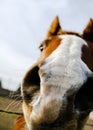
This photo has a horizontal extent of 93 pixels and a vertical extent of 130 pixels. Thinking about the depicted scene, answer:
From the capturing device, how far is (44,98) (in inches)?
104

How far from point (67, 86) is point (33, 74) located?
0.46 m

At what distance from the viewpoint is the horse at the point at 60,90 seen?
8.65ft

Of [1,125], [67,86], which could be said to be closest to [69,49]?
[67,86]

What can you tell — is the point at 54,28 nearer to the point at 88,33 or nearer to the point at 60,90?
the point at 88,33

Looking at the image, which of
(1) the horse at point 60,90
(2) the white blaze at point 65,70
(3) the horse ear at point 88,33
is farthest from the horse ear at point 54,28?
(2) the white blaze at point 65,70

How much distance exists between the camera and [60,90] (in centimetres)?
268

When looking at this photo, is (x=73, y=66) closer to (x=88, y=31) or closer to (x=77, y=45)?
(x=77, y=45)

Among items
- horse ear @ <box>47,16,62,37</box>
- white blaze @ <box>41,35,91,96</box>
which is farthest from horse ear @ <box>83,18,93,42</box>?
white blaze @ <box>41,35,91,96</box>

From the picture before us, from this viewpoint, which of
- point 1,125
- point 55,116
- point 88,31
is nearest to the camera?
point 55,116

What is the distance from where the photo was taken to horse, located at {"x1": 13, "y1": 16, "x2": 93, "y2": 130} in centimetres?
264

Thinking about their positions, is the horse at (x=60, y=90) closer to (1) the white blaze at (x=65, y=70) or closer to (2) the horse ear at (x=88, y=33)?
(1) the white blaze at (x=65, y=70)

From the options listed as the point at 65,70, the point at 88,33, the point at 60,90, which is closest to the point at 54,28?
the point at 88,33

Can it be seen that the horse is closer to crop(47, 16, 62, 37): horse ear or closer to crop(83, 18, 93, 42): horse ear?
crop(83, 18, 93, 42): horse ear

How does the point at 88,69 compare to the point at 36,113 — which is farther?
the point at 88,69
